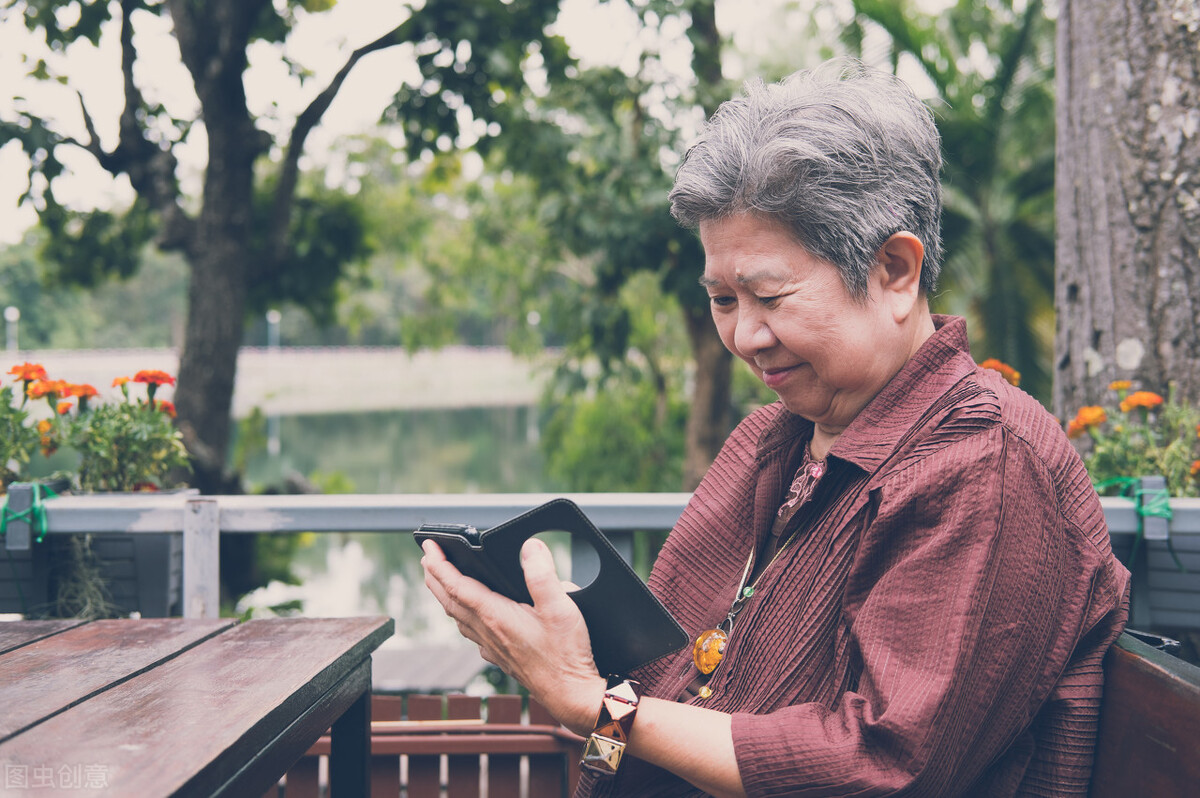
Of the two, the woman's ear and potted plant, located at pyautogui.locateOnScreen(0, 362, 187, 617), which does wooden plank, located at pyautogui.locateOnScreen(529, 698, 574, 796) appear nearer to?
potted plant, located at pyautogui.locateOnScreen(0, 362, 187, 617)

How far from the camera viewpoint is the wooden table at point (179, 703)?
0.95m

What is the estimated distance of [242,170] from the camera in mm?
5973

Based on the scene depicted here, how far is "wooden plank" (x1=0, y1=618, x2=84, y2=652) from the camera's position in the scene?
4.58 feet

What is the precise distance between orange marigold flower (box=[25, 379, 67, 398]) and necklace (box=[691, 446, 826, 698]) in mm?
1872

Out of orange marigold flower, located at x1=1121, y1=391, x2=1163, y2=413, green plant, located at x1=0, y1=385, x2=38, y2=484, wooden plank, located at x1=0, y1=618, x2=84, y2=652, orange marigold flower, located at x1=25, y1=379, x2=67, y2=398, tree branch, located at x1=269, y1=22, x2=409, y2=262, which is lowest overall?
wooden plank, located at x1=0, y1=618, x2=84, y2=652

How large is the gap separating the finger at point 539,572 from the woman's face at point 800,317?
37cm

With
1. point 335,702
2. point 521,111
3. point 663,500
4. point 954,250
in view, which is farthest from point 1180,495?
point 954,250

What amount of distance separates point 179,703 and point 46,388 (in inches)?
63.6

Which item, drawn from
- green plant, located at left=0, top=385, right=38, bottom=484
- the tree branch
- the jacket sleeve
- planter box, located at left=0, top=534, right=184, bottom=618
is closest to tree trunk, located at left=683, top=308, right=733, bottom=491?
the tree branch

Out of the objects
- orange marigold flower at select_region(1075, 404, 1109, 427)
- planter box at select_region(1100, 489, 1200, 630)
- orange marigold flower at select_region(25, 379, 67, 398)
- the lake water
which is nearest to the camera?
planter box at select_region(1100, 489, 1200, 630)

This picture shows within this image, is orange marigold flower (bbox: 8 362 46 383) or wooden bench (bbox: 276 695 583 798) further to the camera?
orange marigold flower (bbox: 8 362 46 383)

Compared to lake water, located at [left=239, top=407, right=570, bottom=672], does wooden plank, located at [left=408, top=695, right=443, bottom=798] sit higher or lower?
higher

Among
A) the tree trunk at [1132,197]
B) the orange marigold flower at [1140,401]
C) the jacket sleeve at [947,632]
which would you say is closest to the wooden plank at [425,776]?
the jacket sleeve at [947,632]

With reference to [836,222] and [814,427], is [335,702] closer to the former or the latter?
[814,427]
